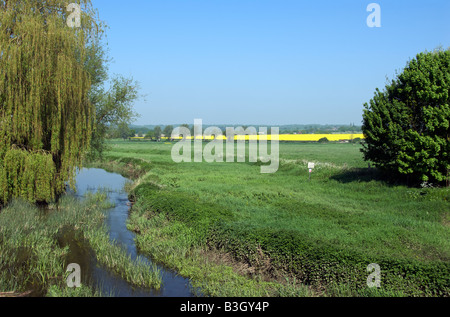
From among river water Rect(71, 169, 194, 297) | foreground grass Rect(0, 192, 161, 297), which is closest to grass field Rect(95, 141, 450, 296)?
river water Rect(71, 169, 194, 297)

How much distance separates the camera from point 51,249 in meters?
12.7

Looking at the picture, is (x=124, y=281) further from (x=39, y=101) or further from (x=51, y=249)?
(x=39, y=101)

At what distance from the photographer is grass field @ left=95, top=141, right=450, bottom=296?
29.9 ft

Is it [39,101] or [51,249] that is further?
[39,101]

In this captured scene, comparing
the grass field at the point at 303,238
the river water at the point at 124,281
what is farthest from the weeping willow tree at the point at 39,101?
the grass field at the point at 303,238

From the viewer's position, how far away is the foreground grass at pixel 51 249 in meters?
10.2

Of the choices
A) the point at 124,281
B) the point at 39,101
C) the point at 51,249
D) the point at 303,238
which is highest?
the point at 39,101

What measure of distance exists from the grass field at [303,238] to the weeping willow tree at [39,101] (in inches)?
165

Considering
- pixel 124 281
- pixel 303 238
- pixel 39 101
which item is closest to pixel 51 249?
pixel 124 281

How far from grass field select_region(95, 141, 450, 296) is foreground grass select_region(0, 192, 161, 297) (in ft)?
4.58

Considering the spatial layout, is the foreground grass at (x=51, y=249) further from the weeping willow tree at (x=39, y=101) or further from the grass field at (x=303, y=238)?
the grass field at (x=303, y=238)

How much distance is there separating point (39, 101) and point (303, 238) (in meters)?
10.8

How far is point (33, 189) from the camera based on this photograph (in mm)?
14664
